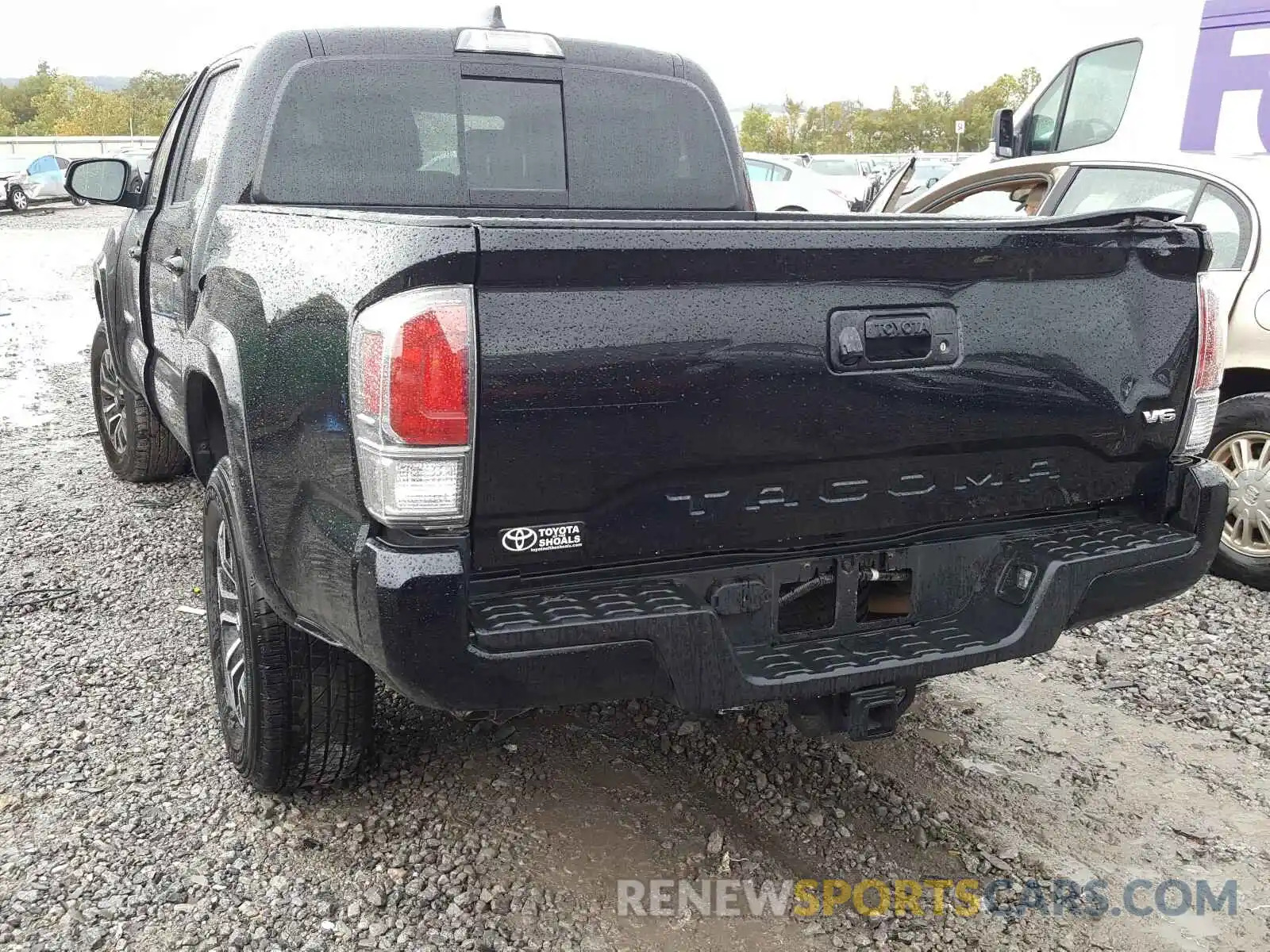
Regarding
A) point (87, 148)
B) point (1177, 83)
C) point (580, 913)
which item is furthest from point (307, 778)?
point (87, 148)

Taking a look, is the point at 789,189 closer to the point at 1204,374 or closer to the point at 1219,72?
the point at 1219,72

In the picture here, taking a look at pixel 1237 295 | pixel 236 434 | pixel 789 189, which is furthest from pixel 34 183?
pixel 236 434

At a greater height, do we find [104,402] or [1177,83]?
[1177,83]

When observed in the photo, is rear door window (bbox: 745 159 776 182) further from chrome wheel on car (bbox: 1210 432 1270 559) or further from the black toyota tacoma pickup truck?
the black toyota tacoma pickup truck

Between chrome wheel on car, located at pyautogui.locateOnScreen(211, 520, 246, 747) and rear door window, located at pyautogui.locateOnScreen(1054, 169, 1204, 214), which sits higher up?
rear door window, located at pyautogui.locateOnScreen(1054, 169, 1204, 214)

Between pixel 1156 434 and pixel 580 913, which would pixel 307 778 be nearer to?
pixel 580 913

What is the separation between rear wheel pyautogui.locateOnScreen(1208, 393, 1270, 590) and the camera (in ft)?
16.0

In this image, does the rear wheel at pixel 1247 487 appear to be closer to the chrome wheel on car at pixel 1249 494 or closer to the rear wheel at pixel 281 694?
the chrome wheel on car at pixel 1249 494

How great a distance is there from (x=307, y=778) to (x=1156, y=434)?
237 cm

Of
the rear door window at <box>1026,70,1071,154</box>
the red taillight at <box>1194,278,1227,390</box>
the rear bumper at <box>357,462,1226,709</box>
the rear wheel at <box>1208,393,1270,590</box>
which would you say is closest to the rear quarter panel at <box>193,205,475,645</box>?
the rear bumper at <box>357,462,1226,709</box>

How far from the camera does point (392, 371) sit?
2.24m

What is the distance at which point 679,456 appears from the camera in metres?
2.45

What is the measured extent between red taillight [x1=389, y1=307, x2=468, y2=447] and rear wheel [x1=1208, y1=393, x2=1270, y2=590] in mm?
3835

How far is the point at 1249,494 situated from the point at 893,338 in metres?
3.12
